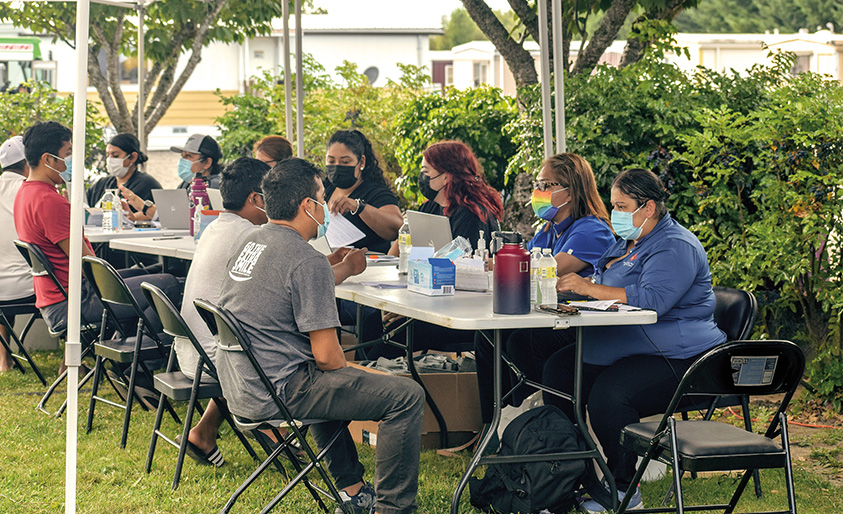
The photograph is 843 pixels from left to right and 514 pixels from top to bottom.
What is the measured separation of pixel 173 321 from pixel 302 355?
0.67m

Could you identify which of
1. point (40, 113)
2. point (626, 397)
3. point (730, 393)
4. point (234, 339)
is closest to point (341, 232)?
point (234, 339)

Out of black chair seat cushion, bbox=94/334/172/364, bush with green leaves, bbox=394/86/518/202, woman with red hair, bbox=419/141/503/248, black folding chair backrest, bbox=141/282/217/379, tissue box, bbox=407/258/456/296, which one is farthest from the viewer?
bush with green leaves, bbox=394/86/518/202

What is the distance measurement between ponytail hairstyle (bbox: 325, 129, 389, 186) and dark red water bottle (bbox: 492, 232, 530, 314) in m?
2.44

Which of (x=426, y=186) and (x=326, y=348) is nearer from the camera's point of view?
(x=326, y=348)

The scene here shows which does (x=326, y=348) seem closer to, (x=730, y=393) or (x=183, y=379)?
(x=183, y=379)

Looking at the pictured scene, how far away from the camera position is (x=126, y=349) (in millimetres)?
4691

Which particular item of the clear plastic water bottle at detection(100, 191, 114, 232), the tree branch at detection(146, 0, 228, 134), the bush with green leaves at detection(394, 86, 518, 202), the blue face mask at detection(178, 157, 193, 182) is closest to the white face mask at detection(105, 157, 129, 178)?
the blue face mask at detection(178, 157, 193, 182)

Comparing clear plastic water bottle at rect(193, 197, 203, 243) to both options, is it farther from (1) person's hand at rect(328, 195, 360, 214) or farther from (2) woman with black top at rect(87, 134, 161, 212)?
(2) woman with black top at rect(87, 134, 161, 212)

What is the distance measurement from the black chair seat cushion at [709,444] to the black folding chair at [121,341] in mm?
2185

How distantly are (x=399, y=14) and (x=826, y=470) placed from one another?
2876 cm

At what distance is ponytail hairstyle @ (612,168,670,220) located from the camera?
3.84 metres

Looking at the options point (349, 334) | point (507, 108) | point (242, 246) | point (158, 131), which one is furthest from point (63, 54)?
point (242, 246)

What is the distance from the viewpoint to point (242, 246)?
3475 mm

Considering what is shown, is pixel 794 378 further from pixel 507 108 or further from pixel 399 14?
pixel 399 14
